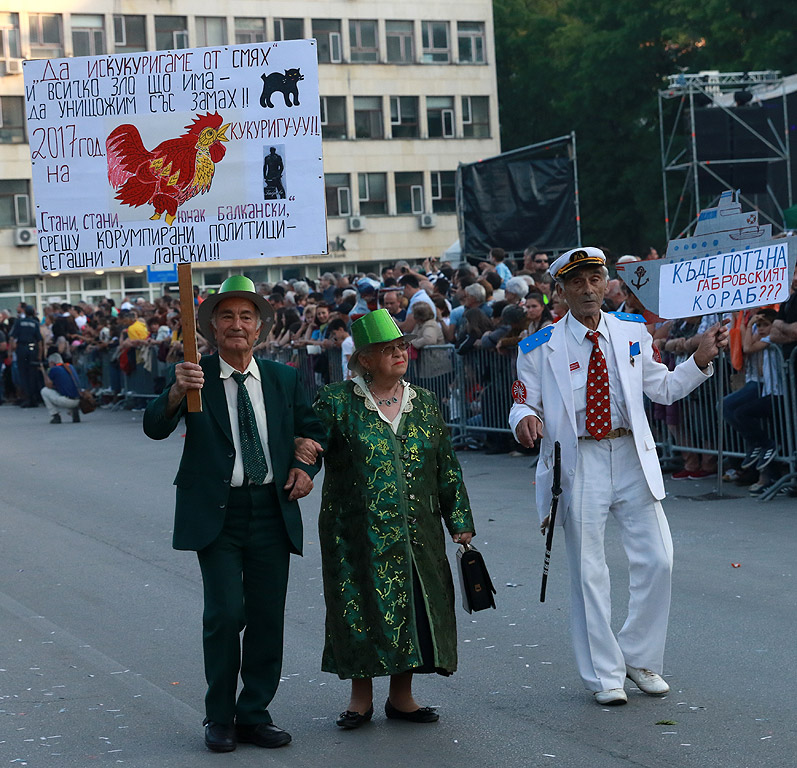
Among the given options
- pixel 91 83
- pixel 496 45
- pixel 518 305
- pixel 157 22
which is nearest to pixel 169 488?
pixel 518 305

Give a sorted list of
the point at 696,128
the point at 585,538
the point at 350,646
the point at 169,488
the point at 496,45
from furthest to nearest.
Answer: the point at 496,45 < the point at 696,128 < the point at 169,488 < the point at 585,538 < the point at 350,646

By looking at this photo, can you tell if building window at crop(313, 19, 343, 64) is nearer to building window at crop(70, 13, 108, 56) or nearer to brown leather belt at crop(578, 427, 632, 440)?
building window at crop(70, 13, 108, 56)

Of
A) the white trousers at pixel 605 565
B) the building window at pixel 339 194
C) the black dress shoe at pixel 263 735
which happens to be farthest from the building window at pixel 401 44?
the black dress shoe at pixel 263 735

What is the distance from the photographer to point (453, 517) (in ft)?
20.2

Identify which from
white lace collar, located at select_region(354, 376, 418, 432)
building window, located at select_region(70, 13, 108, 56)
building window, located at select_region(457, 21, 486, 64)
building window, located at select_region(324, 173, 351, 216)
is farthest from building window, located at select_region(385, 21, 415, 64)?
white lace collar, located at select_region(354, 376, 418, 432)

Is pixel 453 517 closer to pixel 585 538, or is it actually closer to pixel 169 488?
pixel 585 538

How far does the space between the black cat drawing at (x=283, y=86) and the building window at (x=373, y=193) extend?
2339 inches

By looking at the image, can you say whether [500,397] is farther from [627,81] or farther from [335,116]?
[335,116]

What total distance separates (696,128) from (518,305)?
15.3 meters

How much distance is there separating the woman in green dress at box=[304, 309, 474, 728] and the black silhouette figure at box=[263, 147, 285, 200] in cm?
67

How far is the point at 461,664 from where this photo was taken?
7242 millimetres

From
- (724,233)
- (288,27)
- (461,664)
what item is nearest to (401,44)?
(288,27)

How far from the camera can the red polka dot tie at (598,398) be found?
251 inches

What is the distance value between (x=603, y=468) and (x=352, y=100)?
199ft
